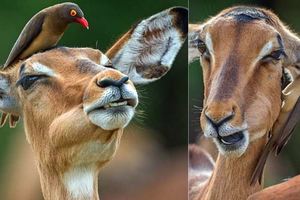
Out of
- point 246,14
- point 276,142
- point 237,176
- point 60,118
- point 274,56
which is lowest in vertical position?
point 237,176

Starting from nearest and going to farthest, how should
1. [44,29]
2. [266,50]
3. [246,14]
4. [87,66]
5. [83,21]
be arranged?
[87,66]
[266,50]
[246,14]
[44,29]
[83,21]

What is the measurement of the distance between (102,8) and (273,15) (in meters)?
0.82

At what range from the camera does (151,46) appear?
3258mm

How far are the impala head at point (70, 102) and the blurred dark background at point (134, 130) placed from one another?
301mm

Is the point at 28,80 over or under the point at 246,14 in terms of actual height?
under

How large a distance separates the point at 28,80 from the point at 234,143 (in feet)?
2.86

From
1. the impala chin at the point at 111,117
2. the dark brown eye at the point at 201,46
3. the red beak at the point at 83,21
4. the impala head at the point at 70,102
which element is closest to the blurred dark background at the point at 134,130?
the red beak at the point at 83,21

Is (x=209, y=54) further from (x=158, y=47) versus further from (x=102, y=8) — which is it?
(x=102, y=8)

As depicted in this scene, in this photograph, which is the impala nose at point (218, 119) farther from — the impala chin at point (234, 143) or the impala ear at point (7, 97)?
the impala ear at point (7, 97)

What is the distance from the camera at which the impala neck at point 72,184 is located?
2750 mm

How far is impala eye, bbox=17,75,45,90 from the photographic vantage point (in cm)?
280

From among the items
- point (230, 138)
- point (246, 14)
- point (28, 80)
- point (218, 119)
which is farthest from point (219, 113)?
point (28, 80)

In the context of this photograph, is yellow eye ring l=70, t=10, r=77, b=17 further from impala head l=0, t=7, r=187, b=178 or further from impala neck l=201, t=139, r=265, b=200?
impala neck l=201, t=139, r=265, b=200

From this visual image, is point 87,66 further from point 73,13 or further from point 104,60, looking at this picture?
point 73,13
